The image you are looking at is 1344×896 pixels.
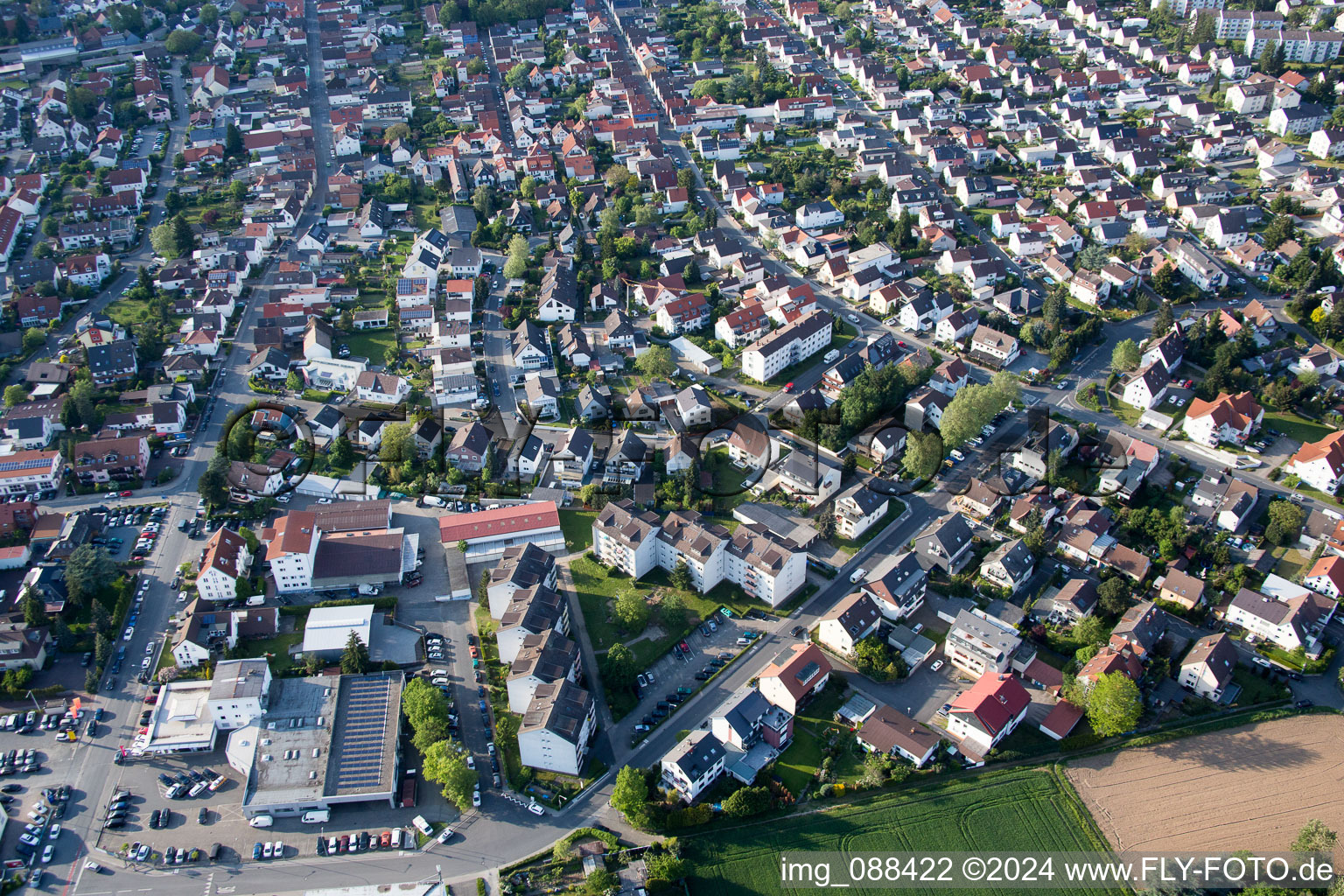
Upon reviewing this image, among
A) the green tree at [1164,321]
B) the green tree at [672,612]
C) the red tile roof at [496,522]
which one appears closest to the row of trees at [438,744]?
the red tile roof at [496,522]

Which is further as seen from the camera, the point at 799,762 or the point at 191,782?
the point at 799,762

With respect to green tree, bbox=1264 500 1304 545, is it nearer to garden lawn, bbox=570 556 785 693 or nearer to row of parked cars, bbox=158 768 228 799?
garden lawn, bbox=570 556 785 693

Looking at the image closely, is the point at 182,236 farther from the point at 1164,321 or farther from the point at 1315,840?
the point at 1315,840

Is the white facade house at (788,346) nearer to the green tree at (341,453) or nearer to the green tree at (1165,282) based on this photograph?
the green tree at (1165,282)

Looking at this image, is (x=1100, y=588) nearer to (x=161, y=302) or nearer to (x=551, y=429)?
(x=551, y=429)

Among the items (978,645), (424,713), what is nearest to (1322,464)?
(978,645)

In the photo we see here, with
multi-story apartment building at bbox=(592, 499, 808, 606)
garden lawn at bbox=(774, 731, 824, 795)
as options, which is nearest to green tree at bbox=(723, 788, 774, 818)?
garden lawn at bbox=(774, 731, 824, 795)
